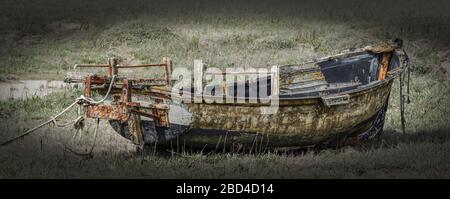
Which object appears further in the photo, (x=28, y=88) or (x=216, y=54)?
(x=216, y=54)

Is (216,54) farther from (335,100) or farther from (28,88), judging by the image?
(335,100)

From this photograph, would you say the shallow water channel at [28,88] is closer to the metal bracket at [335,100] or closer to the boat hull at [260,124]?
the boat hull at [260,124]

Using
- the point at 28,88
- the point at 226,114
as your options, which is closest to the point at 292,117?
the point at 226,114

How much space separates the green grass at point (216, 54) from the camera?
1005 centimetres

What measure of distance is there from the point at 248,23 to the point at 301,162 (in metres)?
13.3

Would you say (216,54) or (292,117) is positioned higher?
(216,54)

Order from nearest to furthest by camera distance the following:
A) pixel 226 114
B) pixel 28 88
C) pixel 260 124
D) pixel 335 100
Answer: pixel 226 114 → pixel 260 124 → pixel 335 100 → pixel 28 88

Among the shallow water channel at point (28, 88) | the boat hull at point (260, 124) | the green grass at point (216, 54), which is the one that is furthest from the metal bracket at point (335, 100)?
the shallow water channel at point (28, 88)

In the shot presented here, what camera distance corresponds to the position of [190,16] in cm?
2417

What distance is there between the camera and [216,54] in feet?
66.0

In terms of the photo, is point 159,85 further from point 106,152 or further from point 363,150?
point 363,150

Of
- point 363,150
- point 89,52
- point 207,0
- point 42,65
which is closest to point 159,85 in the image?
point 363,150

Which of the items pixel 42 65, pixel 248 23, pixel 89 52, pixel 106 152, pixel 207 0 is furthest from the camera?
pixel 207 0

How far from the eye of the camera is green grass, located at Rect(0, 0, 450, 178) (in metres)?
10.1
